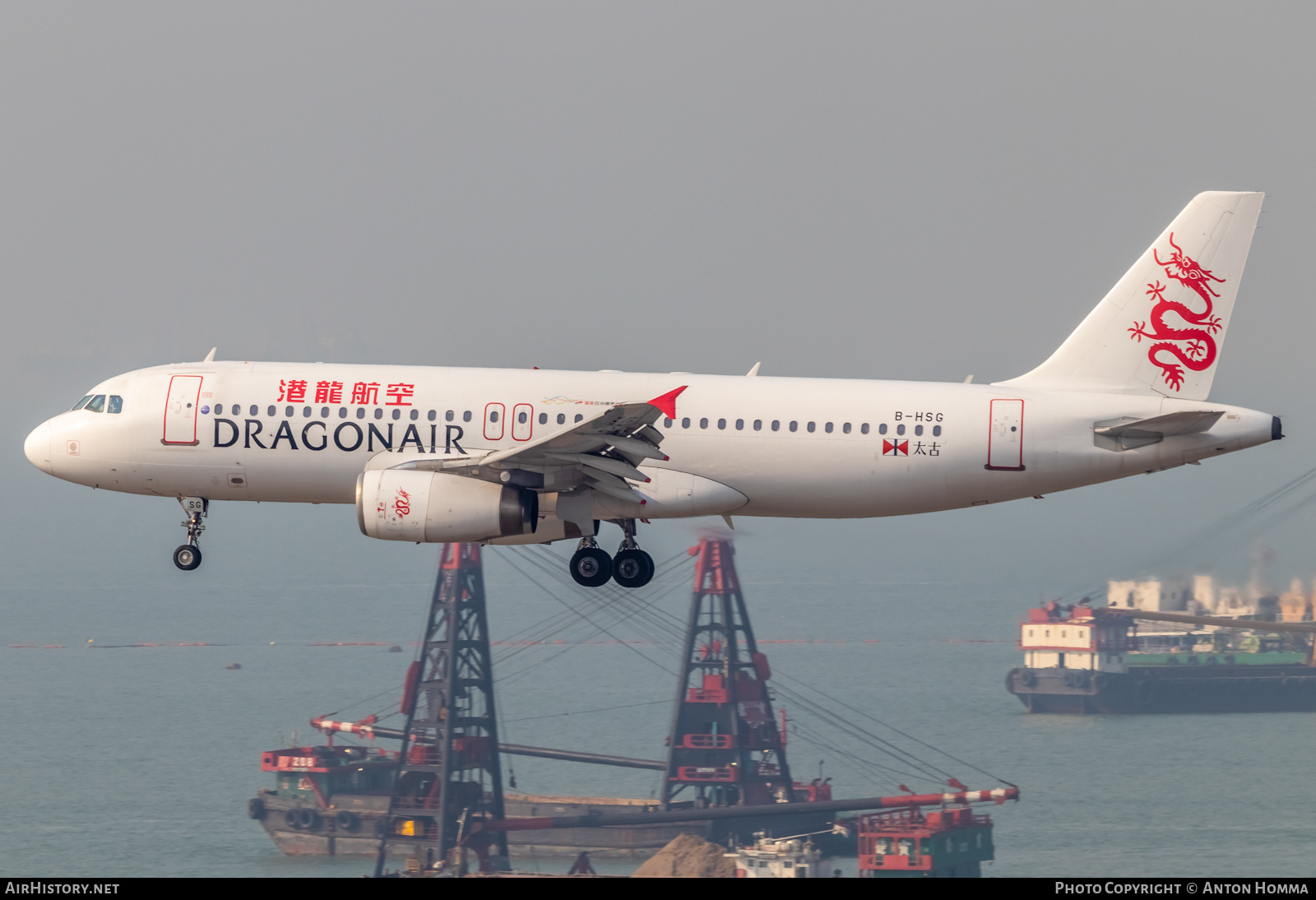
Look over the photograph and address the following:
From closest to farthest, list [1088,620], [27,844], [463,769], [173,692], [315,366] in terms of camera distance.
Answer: [315,366]
[27,844]
[463,769]
[1088,620]
[173,692]

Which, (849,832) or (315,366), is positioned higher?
(315,366)

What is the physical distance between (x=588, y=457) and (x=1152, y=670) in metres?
129

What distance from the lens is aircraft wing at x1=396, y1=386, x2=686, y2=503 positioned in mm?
31844

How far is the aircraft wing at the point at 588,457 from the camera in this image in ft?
104

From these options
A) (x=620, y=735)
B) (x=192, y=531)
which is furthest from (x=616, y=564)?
(x=620, y=735)

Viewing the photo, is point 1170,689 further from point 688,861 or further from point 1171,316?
point 1171,316

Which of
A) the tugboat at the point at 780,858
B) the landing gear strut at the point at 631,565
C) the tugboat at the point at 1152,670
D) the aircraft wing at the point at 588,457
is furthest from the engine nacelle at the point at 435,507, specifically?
the tugboat at the point at 1152,670

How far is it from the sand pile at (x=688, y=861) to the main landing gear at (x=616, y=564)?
8707 cm

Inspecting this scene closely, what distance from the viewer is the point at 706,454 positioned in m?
34.2

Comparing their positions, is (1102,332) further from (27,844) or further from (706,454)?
(27,844)

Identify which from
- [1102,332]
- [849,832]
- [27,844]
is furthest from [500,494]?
[27,844]

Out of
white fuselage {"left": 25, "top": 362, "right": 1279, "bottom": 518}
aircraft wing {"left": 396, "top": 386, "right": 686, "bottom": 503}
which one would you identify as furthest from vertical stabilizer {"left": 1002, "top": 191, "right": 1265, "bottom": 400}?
aircraft wing {"left": 396, "top": 386, "right": 686, "bottom": 503}

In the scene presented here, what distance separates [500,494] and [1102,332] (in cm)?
1535

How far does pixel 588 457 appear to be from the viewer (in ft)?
109
